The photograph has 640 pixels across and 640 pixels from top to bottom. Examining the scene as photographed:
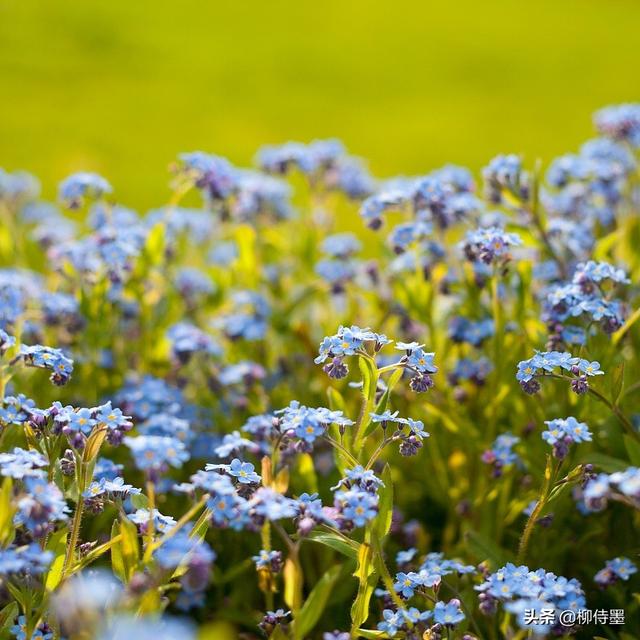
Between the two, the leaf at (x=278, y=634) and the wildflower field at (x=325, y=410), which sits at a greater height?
the wildflower field at (x=325, y=410)

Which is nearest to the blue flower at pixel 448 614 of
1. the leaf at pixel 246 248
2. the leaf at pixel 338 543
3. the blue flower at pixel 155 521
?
the leaf at pixel 338 543

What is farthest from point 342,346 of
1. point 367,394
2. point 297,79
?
point 297,79

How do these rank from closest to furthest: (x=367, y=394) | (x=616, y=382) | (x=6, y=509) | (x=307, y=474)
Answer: (x=6, y=509) → (x=367, y=394) → (x=616, y=382) → (x=307, y=474)

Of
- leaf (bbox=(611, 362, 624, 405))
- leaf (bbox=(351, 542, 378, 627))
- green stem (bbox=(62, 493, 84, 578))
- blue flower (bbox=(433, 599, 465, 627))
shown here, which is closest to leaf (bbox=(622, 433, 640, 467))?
leaf (bbox=(611, 362, 624, 405))

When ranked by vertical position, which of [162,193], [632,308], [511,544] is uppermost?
[162,193]

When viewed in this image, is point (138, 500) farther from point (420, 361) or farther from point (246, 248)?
point (246, 248)

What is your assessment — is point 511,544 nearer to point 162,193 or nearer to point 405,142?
point 162,193

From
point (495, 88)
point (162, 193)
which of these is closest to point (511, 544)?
point (162, 193)

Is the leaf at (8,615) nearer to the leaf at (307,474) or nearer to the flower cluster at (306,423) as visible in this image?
the flower cluster at (306,423)
